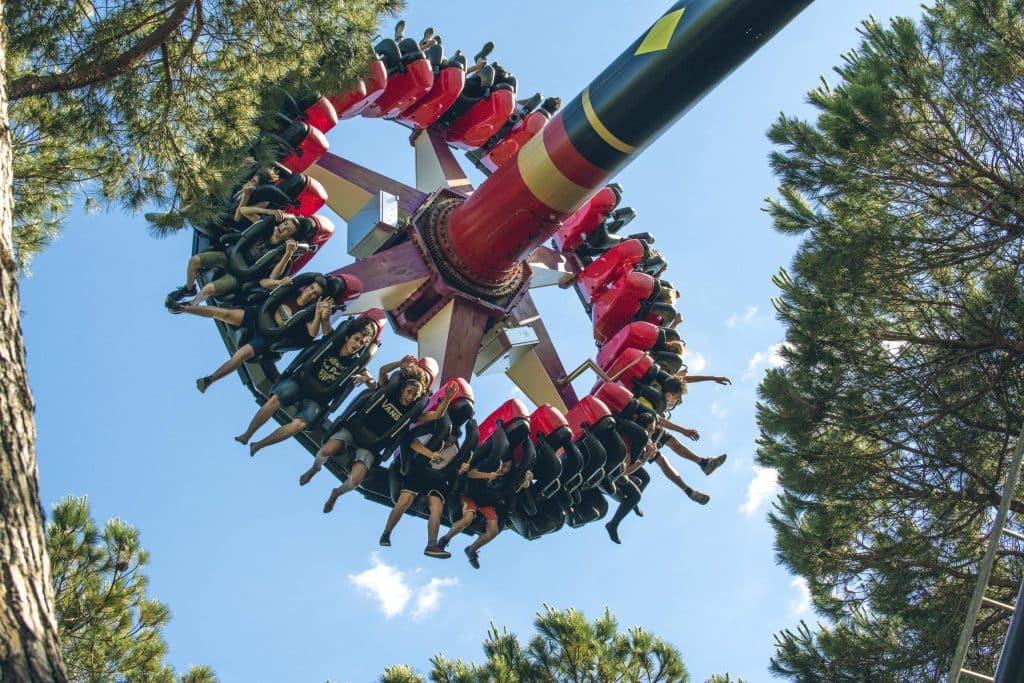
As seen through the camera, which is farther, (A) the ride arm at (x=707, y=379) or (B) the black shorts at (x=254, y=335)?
(A) the ride arm at (x=707, y=379)

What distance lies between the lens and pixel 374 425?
11023mm

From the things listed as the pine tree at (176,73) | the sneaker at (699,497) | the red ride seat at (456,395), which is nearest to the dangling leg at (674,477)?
the sneaker at (699,497)

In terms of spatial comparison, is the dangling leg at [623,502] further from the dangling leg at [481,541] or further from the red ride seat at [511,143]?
the red ride seat at [511,143]

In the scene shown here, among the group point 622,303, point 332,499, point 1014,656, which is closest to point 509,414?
point 332,499

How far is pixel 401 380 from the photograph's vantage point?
10.9 m

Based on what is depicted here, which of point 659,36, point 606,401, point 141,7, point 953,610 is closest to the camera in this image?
point 141,7

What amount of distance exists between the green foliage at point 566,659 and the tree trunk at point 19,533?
802 cm

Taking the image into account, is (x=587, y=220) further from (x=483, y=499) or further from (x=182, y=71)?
(x=182, y=71)

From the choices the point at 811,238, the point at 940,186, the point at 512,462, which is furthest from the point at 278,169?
the point at 940,186

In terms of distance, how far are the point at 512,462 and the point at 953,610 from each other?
4.33 metres

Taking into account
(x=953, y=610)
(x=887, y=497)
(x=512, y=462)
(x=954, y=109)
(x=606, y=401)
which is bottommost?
(x=953, y=610)

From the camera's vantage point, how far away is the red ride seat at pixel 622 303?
14.7 m

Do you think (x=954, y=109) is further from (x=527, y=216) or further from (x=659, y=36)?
(x=527, y=216)

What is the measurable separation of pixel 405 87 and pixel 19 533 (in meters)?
10.6
